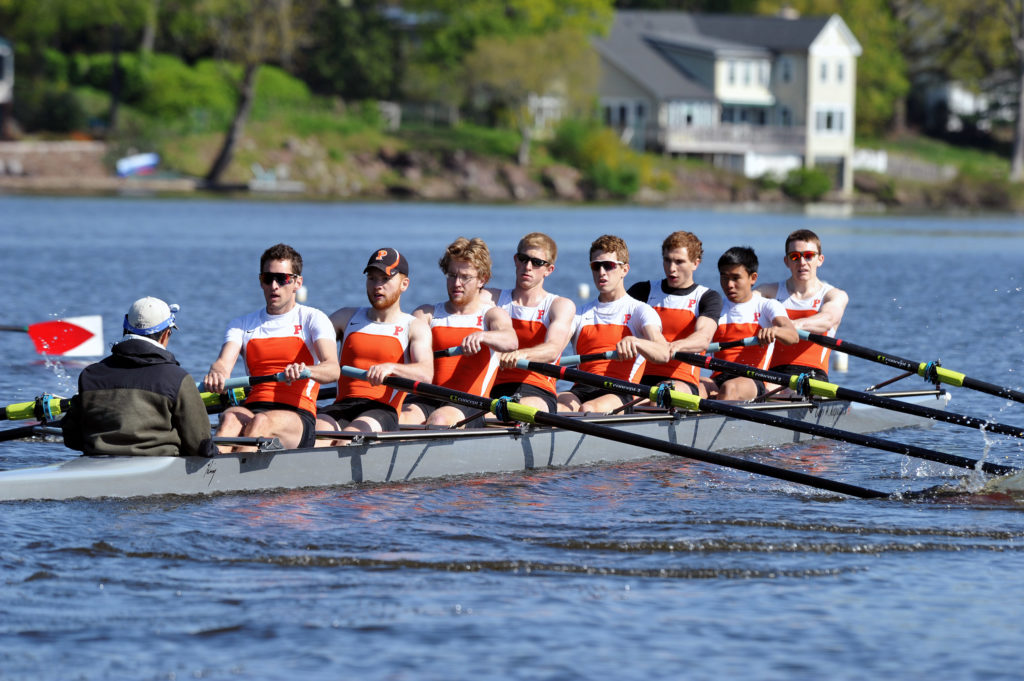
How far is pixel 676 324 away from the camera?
11.8 meters

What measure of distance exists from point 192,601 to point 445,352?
3.43 m

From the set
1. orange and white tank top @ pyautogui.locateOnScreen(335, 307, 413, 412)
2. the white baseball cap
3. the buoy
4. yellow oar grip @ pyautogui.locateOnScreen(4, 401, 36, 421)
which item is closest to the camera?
the white baseball cap

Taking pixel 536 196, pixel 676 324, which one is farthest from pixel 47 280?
pixel 536 196

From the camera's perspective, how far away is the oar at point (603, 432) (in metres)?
9.16

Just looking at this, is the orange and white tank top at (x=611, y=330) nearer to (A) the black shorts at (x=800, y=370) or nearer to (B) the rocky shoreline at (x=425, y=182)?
(A) the black shorts at (x=800, y=370)

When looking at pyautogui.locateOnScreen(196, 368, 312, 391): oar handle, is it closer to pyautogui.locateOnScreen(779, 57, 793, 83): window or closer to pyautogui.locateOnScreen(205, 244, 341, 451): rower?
pyautogui.locateOnScreen(205, 244, 341, 451): rower

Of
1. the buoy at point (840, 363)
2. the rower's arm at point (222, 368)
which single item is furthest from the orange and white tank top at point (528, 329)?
the buoy at point (840, 363)

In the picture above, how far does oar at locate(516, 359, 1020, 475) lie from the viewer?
9633 millimetres

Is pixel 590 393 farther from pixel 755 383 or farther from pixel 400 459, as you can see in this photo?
pixel 400 459

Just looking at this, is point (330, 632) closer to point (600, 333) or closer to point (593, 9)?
point (600, 333)

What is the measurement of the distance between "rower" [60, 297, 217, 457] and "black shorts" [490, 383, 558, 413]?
2677mm

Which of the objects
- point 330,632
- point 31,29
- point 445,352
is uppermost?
point 31,29

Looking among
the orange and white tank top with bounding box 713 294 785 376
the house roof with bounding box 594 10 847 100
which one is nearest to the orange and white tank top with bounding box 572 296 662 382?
the orange and white tank top with bounding box 713 294 785 376

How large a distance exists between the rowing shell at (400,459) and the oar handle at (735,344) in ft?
1.68
